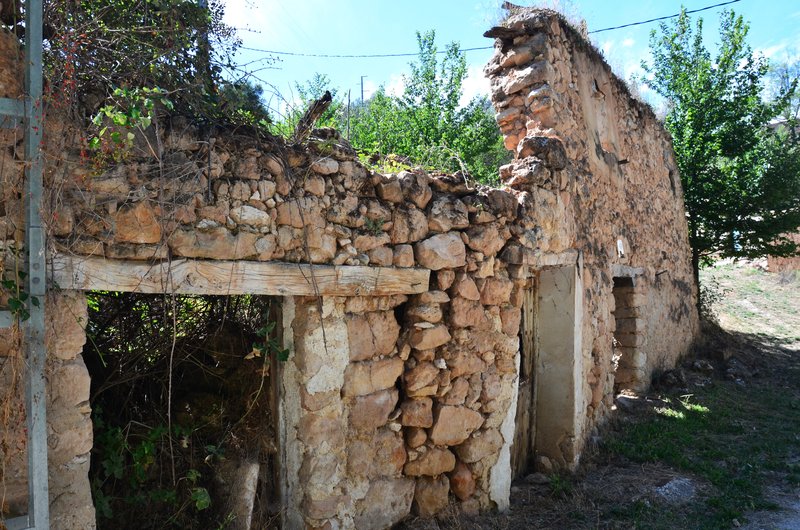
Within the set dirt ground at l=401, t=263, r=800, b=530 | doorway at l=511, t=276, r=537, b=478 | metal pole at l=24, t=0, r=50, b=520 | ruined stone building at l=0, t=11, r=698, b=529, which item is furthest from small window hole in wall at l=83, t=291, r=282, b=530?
doorway at l=511, t=276, r=537, b=478

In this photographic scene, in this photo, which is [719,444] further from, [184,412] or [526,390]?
[184,412]

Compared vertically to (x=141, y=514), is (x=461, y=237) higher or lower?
higher

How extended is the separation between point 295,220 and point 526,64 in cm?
301

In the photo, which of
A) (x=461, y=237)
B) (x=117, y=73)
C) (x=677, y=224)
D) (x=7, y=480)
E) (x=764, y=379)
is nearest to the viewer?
(x=7, y=480)

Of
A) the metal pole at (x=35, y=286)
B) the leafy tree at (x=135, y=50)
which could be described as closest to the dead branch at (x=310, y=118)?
the leafy tree at (x=135, y=50)

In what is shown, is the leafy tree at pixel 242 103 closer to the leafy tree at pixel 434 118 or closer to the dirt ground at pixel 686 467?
the dirt ground at pixel 686 467

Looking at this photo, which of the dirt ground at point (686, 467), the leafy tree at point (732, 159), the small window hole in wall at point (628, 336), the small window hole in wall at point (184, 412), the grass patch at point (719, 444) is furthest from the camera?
the leafy tree at point (732, 159)

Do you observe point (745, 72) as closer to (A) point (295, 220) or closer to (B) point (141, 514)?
(A) point (295, 220)

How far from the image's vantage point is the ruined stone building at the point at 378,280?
232cm

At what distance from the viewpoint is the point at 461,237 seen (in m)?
3.75

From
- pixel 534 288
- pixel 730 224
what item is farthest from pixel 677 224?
pixel 534 288

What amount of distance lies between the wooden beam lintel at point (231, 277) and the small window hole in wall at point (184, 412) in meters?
0.31

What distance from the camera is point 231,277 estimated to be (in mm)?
2697

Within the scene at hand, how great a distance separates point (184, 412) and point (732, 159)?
37.6 feet
